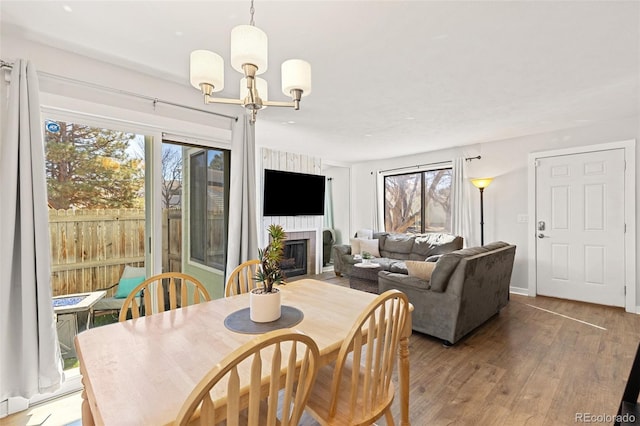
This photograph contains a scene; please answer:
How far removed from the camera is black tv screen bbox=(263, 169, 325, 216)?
199 inches

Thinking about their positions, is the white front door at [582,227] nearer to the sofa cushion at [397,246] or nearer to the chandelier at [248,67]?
the sofa cushion at [397,246]

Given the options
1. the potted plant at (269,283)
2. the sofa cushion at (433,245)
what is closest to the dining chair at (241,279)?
the potted plant at (269,283)

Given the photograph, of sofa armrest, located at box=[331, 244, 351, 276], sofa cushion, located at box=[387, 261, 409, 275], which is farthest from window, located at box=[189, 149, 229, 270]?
sofa armrest, located at box=[331, 244, 351, 276]

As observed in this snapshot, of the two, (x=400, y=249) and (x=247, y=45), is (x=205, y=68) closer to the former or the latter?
(x=247, y=45)

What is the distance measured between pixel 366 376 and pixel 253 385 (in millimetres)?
565

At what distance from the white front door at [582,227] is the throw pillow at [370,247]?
2.52 m

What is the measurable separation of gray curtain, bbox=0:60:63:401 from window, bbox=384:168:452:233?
5.61 meters

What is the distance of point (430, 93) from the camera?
2.86 m

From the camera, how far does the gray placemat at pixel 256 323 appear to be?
54.1 inches

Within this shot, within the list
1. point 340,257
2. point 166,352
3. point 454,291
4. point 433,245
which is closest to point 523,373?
point 454,291

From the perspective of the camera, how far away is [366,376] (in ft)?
3.94

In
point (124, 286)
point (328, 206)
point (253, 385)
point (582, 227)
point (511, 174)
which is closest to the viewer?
point (253, 385)

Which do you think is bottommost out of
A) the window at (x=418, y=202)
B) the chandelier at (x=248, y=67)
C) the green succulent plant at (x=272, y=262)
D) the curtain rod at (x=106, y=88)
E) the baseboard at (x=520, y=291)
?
the baseboard at (x=520, y=291)

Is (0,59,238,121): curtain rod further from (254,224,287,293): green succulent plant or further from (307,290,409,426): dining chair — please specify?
(307,290,409,426): dining chair
